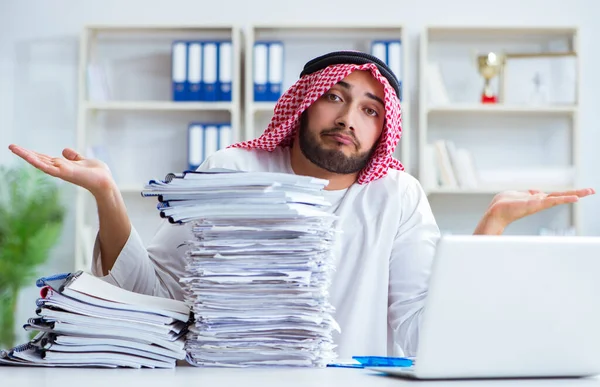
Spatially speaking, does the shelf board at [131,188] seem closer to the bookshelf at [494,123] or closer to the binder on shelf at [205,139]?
the binder on shelf at [205,139]

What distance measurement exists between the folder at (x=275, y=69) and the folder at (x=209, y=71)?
294 mm

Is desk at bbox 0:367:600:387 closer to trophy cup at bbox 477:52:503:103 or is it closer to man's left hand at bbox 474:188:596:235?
man's left hand at bbox 474:188:596:235

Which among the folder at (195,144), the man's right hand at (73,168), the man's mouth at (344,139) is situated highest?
the folder at (195,144)

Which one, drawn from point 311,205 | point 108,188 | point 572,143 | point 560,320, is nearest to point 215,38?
point 572,143

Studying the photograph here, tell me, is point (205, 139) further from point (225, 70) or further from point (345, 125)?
point (345, 125)

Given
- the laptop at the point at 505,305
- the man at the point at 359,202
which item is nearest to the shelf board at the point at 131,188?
the man at the point at 359,202

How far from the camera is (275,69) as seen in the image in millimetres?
4312

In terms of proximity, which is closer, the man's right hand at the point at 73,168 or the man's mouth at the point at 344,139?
the man's right hand at the point at 73,168

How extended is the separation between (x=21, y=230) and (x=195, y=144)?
1.04 m

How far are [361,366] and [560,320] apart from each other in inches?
12.2

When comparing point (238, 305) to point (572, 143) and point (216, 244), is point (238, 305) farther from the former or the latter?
point (572, 143)

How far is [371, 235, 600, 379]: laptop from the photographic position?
3.04 ft

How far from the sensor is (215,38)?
458cm

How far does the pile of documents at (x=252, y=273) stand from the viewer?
1.15 metres
